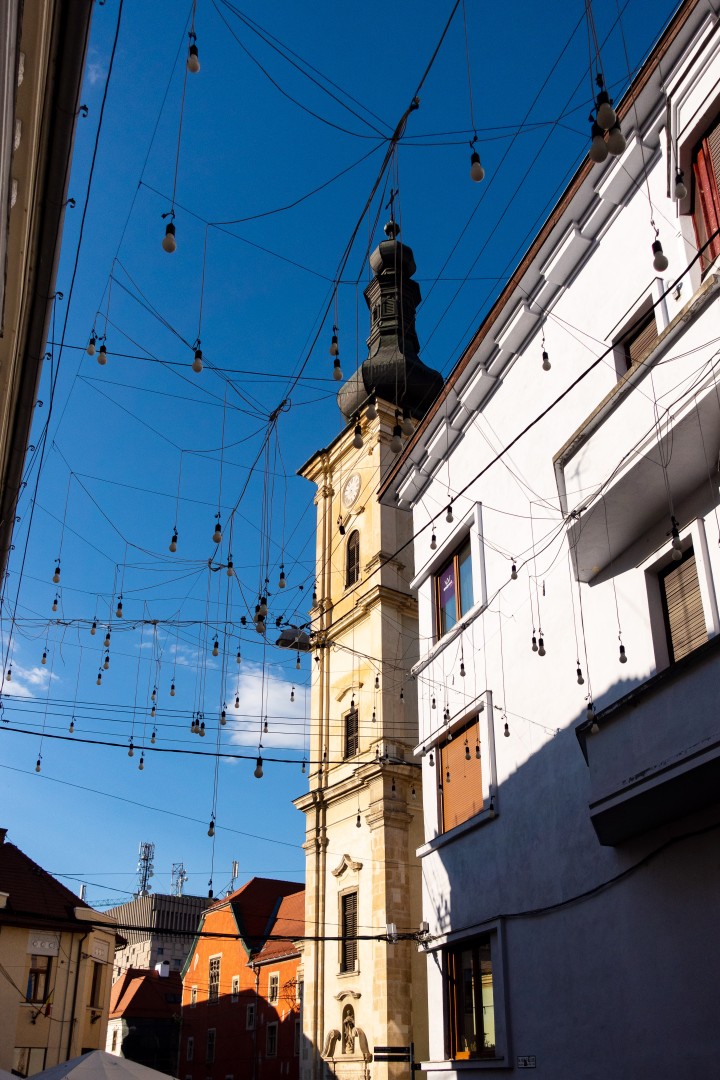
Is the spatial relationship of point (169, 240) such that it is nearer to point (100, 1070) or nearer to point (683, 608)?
point (683, 608)

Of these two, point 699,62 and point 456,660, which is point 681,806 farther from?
point 699,62

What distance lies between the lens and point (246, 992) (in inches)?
1740

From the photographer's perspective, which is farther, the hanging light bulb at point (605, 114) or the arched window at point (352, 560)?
the arched window at point (352, 560)

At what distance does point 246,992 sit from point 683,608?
3927cm

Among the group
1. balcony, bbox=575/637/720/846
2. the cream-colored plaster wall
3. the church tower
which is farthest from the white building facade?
the cream-colored plaster wall

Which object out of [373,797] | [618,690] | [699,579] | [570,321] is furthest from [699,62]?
[373,797]

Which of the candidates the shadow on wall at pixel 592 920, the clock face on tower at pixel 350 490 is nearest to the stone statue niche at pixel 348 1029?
the shadow on wall at pixel 592 920

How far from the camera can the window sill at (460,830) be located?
14234 mm

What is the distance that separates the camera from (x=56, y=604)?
15.6 metres

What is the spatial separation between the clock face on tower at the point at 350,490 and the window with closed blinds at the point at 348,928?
42.3ft

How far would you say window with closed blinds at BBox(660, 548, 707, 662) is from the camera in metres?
10.8

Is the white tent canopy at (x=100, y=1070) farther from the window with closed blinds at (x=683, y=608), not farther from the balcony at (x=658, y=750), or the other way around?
the window with closed blinds at (x=683, y=608)

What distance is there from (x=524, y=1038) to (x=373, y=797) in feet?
54.2

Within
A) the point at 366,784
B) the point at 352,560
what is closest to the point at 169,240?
the point at 366,784
